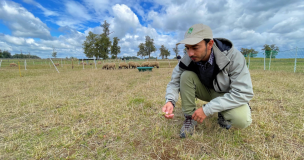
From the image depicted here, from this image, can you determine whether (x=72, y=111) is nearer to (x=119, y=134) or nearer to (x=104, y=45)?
(x=119, y=134)

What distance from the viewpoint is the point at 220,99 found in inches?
74.5

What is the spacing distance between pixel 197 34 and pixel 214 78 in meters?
0.71

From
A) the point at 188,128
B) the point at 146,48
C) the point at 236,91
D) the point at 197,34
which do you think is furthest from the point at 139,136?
the point at 146,48

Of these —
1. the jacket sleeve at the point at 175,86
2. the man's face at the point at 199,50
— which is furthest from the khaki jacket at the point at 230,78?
the jacket sleeve at the point at 175,86

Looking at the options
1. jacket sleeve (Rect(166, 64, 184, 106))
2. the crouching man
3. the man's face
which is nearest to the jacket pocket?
the crouching man

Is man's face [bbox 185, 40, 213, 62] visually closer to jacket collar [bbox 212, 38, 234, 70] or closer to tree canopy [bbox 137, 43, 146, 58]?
jacket collar [bbox 212, 38, 234, 70]

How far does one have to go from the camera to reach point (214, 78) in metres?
2.17

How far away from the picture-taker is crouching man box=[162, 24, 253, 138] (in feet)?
6.06

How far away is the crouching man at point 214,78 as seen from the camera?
1846 millimetres

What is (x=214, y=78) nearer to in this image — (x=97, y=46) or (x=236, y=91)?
(x=236, y=91)

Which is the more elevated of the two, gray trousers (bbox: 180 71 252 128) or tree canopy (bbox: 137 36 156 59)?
tree canopy (bbox: 137 36 156 59)

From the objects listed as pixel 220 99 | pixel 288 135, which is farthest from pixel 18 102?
pixel 288 135

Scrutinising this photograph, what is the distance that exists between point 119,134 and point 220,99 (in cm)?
160

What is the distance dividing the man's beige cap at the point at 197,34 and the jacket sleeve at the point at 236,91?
1.53 ft
